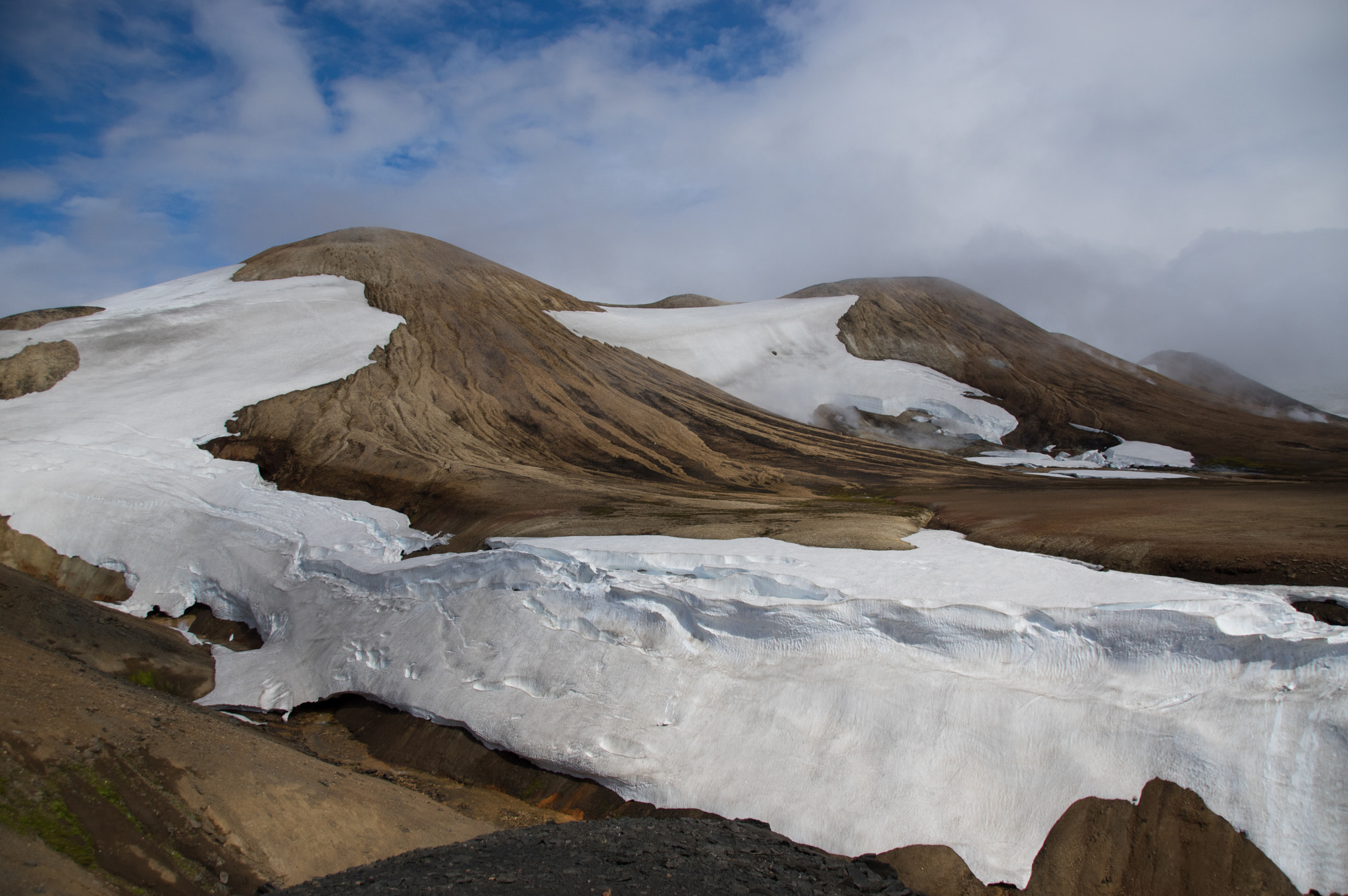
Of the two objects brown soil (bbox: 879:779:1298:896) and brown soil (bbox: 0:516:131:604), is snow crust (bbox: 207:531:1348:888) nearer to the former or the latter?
brown soil (bbox: 879:779:1298:896)

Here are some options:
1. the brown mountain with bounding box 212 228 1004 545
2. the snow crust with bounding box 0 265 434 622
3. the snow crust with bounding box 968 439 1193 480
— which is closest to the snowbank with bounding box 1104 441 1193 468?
the snow crust with bounding box 968 439 1193 480

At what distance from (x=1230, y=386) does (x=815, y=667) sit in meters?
43.6

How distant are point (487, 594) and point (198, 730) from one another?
152 inches

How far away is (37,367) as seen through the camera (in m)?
18.9

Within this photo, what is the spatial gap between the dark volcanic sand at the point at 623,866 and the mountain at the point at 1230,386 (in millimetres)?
37018

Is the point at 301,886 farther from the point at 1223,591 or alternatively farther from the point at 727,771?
the point at 1223,591

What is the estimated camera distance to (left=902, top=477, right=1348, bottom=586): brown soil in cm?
829

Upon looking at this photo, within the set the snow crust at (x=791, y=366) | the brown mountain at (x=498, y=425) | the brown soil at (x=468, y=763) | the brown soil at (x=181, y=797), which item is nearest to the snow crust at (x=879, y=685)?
the brown soil at (x=468, y=763)

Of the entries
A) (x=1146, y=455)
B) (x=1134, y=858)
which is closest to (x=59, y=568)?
(x=1134, y=858)

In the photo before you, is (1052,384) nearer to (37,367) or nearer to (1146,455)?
(1146,455)

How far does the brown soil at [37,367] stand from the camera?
18234mm

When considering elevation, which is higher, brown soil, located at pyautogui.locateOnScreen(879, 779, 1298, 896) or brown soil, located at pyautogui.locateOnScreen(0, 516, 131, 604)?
brown soil, located at pyautogui.locateOnScreen(0, 516, 131, 604)

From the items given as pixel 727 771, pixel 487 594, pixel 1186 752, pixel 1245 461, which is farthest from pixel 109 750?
pixel 1245 461

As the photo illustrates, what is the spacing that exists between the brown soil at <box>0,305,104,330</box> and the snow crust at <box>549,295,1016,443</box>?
16.0m
